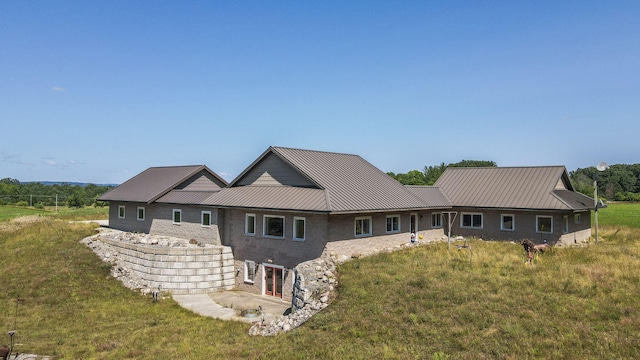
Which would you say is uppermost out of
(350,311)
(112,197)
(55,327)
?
(112,197)

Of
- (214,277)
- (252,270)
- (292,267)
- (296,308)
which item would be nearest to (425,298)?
(296,308)

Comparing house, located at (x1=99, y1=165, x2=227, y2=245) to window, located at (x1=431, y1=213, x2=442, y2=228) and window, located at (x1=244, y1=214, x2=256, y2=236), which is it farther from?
window, located at (x1=431, y1=213, x2=442, y2=228)

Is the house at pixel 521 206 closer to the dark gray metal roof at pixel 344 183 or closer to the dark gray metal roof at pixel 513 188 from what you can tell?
the dark gray metal roof at pixel 513 188

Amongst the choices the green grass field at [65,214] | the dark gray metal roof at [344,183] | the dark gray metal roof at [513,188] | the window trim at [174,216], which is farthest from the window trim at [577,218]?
the green grass field at [65,214]

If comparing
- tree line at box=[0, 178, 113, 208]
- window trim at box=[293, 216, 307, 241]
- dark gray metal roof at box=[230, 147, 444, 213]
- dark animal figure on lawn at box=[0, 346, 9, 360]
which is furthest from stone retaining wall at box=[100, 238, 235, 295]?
tree line at box=[0, 178, 113, 208]

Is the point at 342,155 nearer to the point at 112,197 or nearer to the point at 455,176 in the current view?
the point at 455,176

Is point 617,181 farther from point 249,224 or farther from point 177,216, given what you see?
point 177,216
